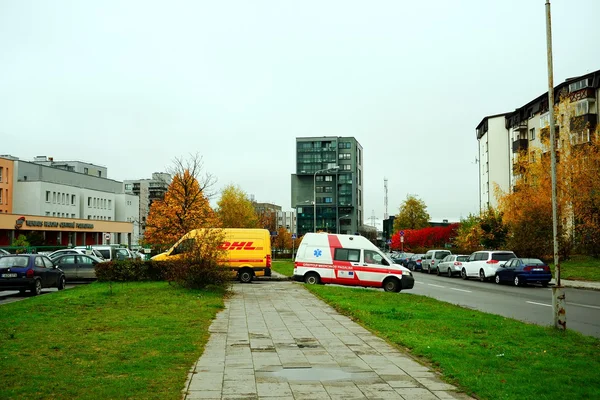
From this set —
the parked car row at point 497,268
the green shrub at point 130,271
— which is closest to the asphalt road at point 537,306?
the parked car row at point 497,268

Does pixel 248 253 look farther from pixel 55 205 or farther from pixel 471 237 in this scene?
pixel 55 205

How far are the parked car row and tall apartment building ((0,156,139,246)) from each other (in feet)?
123

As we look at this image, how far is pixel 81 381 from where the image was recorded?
23.2 ft

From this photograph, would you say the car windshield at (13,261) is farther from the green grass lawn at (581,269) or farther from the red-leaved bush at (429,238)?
the red-leaved bush at (429,238)

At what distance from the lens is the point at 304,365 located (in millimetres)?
8477

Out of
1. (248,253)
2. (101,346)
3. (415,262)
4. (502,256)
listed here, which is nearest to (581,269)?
(502,256)

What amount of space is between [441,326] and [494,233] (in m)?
39.0

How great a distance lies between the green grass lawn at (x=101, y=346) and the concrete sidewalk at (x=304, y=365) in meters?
0.39

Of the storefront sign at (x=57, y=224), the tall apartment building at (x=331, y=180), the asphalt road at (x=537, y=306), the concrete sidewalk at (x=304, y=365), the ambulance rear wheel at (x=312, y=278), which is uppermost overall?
the tall apartment building at (x=331, y=180)

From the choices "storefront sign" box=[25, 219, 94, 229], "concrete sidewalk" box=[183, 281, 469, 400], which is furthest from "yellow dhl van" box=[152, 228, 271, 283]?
"storefront sign" box=[25, 219, 94, 229]

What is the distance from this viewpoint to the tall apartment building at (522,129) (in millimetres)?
51375

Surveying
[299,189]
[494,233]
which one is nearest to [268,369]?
[494,233]

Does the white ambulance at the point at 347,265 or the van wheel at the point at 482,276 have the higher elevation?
the white ambulance at the point at 347,265

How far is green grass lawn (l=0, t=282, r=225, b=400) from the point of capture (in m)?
6.77
